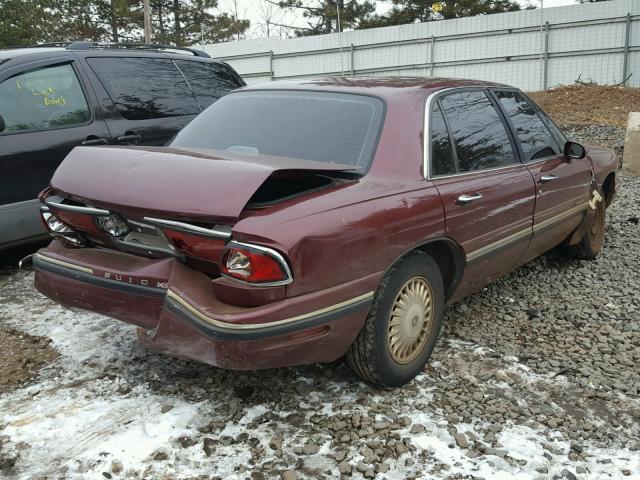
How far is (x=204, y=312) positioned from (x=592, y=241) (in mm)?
3927

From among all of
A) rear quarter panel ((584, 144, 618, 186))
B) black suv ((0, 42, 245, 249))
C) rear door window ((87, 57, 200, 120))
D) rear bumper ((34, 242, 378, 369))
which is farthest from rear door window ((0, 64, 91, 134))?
rear quarter panel ((584, 144, 618, 186))

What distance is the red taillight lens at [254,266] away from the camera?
2.33 m

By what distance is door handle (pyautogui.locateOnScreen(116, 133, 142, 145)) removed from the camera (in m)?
5.04

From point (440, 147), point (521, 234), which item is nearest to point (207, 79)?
point (440, 147)

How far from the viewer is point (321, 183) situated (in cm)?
271

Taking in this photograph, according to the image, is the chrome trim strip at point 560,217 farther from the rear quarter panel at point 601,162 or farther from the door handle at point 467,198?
the door handle at point 467,198

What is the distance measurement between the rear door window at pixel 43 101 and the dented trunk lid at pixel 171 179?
1924mm

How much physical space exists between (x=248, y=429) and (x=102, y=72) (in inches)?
145

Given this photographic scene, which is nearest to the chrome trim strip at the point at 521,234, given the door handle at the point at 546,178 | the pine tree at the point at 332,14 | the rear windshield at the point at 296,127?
the door handle at the point at 546,178

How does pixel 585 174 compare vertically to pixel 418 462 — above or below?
above

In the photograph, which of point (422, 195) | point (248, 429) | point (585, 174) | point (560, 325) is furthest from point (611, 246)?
point (248, 429)

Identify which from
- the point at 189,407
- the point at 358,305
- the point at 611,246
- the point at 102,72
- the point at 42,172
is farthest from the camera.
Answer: the point at 611,246

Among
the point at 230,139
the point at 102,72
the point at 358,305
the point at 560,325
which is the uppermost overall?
the point at 102,72

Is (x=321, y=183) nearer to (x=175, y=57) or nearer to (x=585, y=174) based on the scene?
(x=585, y=174)
